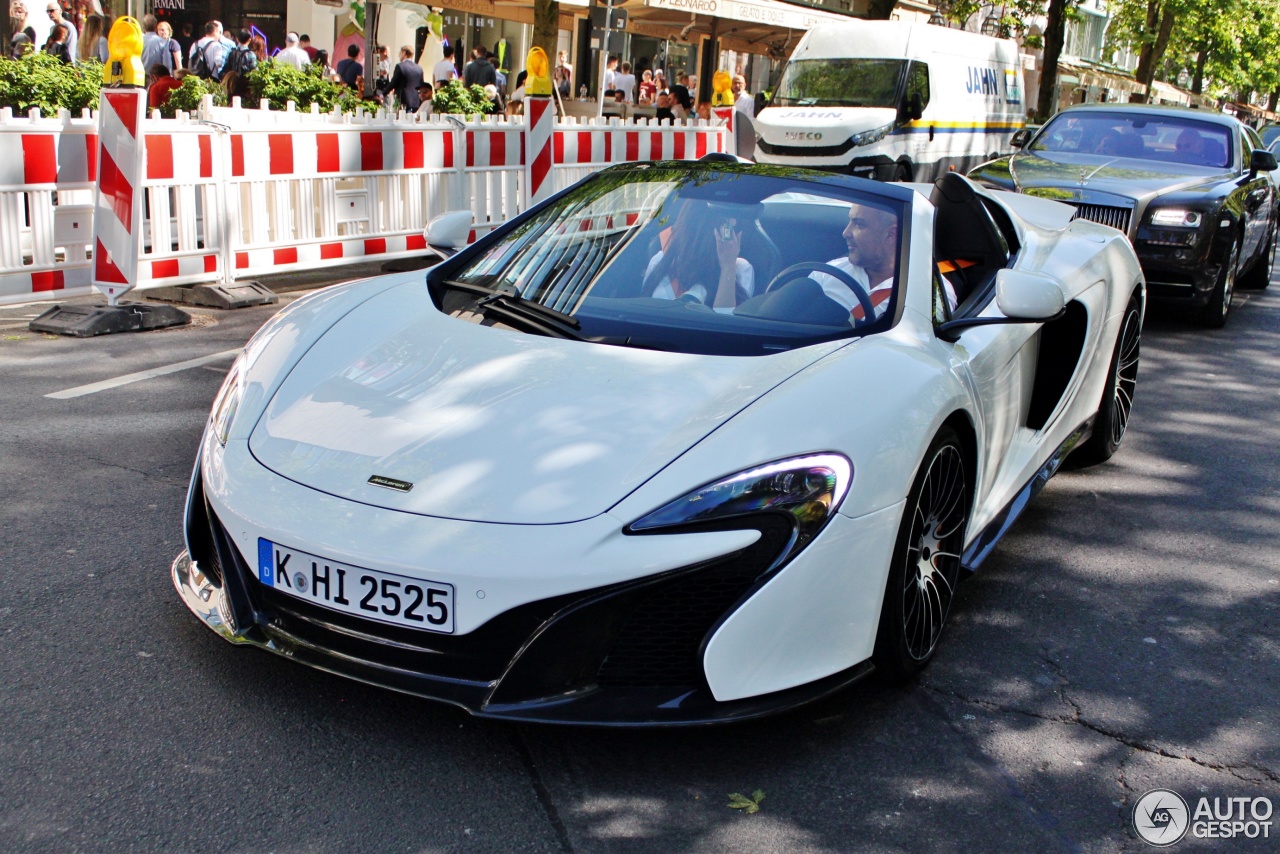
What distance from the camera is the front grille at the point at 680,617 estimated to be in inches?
104

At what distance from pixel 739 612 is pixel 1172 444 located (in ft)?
14.0

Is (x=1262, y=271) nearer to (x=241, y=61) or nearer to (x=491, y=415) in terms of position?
(x=491, y=415)

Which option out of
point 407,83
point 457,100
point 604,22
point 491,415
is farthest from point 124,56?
point 604,22

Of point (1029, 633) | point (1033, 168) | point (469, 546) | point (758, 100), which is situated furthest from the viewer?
point (758, 100)

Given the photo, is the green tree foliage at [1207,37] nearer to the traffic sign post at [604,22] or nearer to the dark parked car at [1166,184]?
the traffic sign post at [604,22]

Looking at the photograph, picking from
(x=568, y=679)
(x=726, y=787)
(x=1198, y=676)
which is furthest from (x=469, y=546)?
(x=1198, y=676)

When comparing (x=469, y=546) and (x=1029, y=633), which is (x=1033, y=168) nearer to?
(x=1029, y=633)

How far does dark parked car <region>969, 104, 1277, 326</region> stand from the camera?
8828mm

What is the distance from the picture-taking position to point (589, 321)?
3562mm

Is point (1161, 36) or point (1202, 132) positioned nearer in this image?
point (1202, 132)

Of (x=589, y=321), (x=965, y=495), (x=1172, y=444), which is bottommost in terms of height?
(x=1172, y=444)

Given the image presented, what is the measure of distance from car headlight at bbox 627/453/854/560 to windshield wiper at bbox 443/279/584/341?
0.86 metres

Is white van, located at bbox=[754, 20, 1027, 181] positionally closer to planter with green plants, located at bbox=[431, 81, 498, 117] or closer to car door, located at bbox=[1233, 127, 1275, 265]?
planter with green plants, located at bbox=[431, 81, 498, 117]

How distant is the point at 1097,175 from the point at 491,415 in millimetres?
7574
